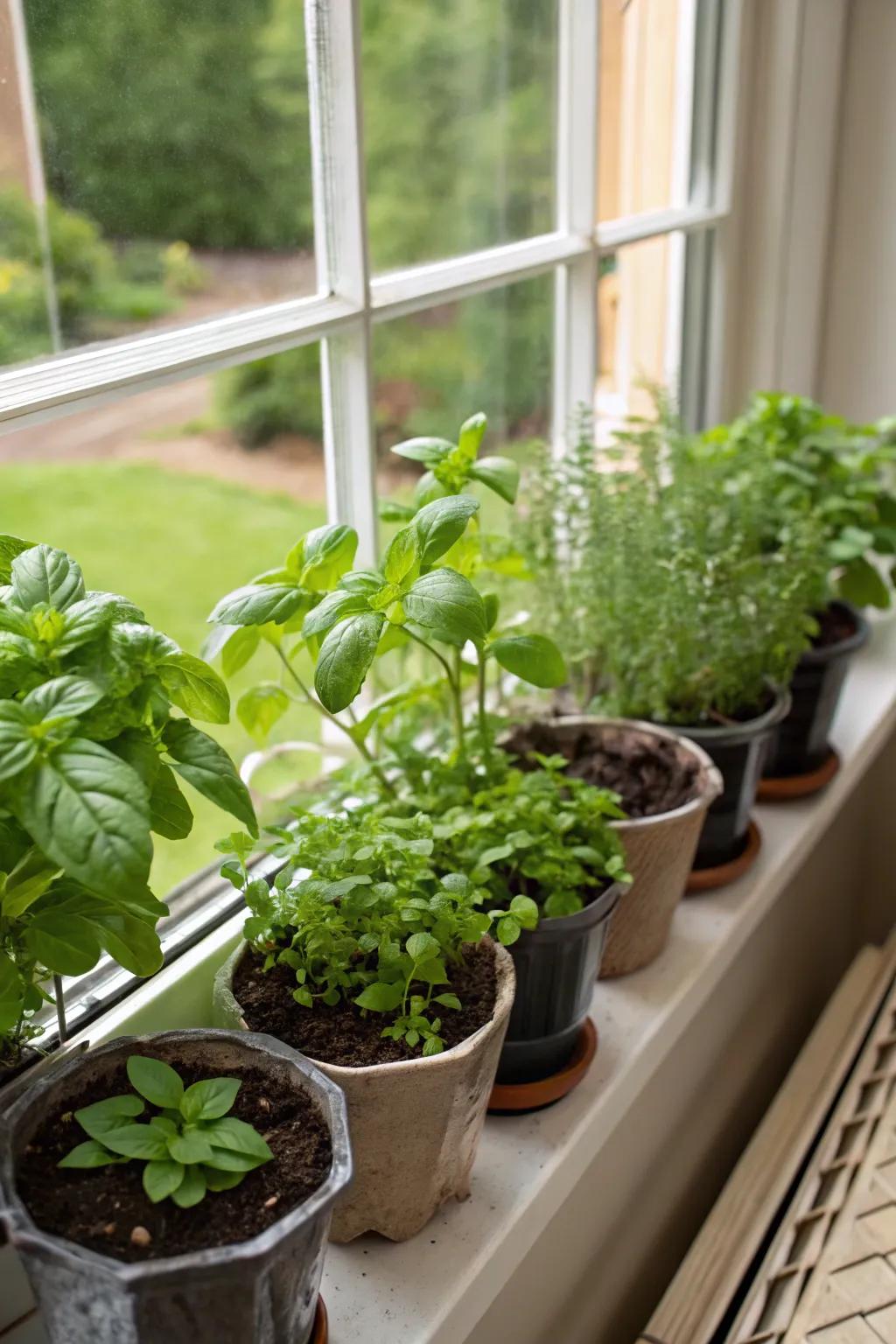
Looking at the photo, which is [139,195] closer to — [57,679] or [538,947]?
[57,679]

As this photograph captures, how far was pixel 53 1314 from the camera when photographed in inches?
27.1

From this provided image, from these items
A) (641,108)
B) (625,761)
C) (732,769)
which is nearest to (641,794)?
(625,761)

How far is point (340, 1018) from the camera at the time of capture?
882 mm

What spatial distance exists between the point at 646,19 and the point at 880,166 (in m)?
0.46

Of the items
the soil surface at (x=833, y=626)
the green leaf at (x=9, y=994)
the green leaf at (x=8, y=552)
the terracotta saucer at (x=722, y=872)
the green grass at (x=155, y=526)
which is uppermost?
the green leaf at (x=8, y=552)

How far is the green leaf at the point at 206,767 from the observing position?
2.32ft

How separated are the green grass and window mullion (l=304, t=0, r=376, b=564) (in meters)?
1.68

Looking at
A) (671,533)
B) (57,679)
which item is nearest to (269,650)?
(671,533)

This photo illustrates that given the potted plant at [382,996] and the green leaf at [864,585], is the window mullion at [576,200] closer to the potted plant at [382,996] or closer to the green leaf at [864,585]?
the green leaf at [864,585]

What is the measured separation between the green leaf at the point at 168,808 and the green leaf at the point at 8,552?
0.48 feet

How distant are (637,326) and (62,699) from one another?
122cm

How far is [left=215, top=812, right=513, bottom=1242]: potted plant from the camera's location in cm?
84

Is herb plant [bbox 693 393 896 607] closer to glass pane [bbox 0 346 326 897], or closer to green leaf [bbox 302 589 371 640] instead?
green leaf [bbox 302 589 371 640]

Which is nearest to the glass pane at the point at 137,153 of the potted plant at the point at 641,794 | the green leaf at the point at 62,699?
the green leaf at the point at 62,699
